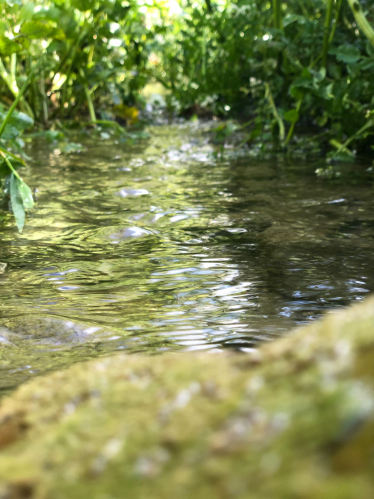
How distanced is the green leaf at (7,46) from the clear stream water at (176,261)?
65 centimetres

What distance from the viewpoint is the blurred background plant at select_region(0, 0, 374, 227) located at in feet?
10.4

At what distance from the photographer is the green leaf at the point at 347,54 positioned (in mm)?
2982

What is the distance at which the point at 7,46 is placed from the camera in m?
2.17

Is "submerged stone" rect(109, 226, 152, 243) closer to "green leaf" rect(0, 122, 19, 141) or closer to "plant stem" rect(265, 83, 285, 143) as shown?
"green leaf" rect(0, 122, 19, 141)

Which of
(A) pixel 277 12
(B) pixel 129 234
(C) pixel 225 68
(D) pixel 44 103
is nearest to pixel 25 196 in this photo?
(B) pixel 129 234

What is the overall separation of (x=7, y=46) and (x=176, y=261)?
1.08 metres

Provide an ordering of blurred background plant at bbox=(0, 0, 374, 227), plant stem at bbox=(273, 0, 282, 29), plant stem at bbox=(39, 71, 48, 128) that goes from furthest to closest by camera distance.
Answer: plant stem at bbox=(39, 71, 48, 128), plant stem at bbox=(273, 0, 282, 29), blurred background plant at bbox=(0, 0, 374, 227)

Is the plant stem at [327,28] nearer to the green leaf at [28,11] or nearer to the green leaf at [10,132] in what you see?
the green leaf at [28,11]

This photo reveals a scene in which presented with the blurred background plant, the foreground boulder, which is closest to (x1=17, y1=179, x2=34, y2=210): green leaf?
the blurred background plant

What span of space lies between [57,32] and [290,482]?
Answer: 225 centimetres

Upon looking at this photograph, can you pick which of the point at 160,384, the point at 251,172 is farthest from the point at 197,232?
the point at 160,384

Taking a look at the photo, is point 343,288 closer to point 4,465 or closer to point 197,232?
point 197,232

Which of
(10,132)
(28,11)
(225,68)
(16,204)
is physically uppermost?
(28,11)

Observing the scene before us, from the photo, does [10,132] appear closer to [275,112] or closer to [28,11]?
[28,11]
